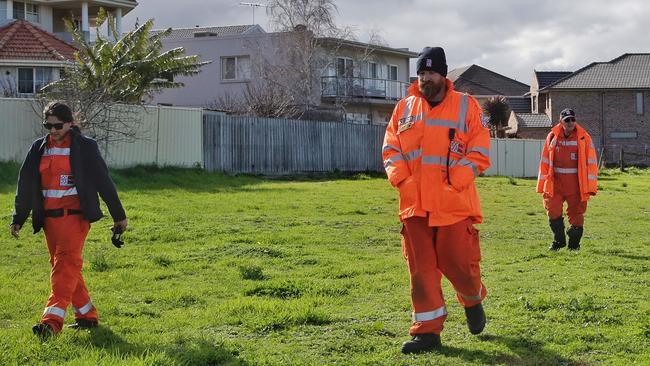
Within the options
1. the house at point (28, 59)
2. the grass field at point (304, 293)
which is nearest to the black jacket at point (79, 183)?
the grass field at point (304, 293)

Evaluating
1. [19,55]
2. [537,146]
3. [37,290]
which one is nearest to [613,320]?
[37,290]

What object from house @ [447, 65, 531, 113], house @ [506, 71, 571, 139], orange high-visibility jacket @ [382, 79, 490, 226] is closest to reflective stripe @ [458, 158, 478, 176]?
orange high-visibility jacket @ [382, 79, 490, 226]

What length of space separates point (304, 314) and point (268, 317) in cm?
30

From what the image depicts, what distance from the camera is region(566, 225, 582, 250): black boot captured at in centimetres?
1280

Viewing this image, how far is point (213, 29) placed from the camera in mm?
60281

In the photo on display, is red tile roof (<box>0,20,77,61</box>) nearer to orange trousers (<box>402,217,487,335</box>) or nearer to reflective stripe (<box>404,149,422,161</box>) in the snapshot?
reflective stripe (<box>404,149,422,161</box>)

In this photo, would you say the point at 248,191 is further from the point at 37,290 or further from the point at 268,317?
the point at 268,317

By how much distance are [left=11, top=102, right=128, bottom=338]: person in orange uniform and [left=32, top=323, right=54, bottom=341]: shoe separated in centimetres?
33

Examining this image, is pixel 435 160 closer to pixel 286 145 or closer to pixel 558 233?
pixel 558 233

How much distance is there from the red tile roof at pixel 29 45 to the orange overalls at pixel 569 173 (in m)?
28.1

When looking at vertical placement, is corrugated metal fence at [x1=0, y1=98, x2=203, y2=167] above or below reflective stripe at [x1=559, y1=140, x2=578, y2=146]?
above

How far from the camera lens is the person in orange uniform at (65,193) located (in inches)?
285

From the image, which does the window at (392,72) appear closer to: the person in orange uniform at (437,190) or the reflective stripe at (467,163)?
the person in orange uniform at (437,190)

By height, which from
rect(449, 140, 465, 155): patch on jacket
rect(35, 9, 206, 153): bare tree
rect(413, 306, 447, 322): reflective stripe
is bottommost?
rect(413, 306, 447, 322): reflective stripe
